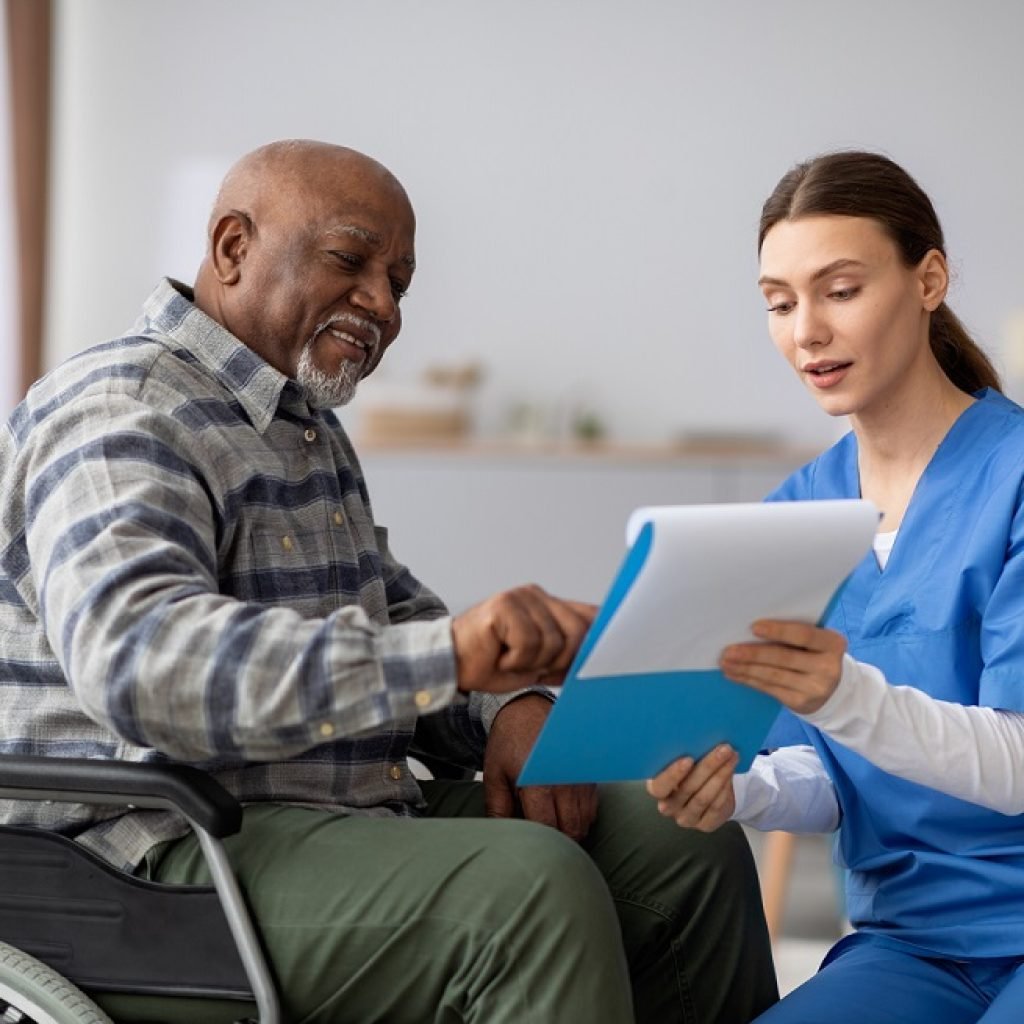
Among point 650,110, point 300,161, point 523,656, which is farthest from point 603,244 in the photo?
point 523,656

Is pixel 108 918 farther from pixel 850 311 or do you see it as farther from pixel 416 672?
pixel 850 311

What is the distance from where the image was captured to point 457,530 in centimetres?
502

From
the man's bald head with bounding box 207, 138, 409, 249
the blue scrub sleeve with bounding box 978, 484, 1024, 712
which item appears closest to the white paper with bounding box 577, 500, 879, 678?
the blue scrub sleeve with bounding box 978, 484, 1024, 712

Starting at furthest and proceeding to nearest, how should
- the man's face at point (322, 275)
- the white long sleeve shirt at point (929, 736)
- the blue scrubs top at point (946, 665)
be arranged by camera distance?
the man's face at point (322, 275) < the blue scrubs top at point (946, 665) < the white long sleeve shirt at point (929, 736)

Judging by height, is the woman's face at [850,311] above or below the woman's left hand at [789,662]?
above

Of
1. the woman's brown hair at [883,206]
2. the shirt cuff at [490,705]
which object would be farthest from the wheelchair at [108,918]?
the woman's brown hair at [883,206]

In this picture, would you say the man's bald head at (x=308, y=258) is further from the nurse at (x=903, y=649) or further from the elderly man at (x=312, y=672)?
the nurse at (x=903, y=649)

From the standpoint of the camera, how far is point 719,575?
48.4 inches

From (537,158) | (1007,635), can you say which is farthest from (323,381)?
(537,158)

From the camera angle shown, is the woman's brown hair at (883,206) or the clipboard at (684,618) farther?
the woman's brown hair at (883,206)

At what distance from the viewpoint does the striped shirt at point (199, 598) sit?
1.23 m

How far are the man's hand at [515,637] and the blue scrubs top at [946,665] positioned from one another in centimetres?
47

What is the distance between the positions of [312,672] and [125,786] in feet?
0.66

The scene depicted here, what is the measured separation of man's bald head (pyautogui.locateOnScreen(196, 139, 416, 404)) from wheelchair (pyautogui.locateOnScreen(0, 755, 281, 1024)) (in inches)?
20.7
